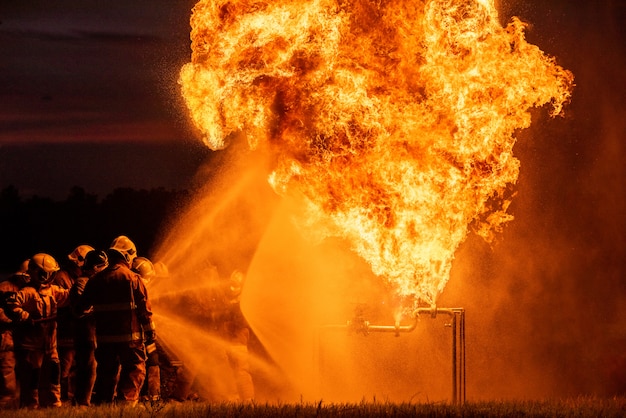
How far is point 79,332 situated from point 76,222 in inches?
1034

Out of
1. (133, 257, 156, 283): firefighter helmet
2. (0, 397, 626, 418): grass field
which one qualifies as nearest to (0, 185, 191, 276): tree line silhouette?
(133, 257, 156, 283): firefighter helmet

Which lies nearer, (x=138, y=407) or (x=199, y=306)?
(x=138, y=407)

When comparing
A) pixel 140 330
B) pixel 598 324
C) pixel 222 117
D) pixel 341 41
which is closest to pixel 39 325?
pixel 140 330

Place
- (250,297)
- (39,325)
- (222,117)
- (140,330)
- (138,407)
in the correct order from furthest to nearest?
(250,297) → (222,117) → (39,325) → (140,330) → (138,407)

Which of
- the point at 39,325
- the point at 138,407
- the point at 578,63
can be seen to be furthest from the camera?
the point at 578,63

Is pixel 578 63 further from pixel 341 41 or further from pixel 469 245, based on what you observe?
pixel 341 41

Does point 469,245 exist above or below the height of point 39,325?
above

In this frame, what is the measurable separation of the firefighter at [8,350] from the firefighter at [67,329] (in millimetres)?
606

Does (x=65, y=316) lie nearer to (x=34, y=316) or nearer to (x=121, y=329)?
(x=34, y=316)

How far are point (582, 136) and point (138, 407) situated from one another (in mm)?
9461

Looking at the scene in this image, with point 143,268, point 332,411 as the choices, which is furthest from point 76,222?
point 332,411

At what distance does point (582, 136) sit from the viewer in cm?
1572

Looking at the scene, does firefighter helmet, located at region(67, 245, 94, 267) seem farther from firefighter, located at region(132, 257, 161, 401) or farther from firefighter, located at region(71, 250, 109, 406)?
firefighter, located at region(71, 250, 109, 406)

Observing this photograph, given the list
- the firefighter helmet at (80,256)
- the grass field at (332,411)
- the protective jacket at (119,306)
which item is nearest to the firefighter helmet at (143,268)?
the firefighter helmet at (80,256)
